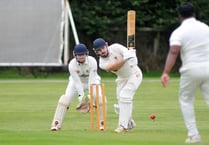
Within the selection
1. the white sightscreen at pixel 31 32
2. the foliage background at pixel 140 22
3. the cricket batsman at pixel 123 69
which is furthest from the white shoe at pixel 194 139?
the foliage background at pixel 140 22

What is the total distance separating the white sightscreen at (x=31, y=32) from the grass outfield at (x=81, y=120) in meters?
5.48

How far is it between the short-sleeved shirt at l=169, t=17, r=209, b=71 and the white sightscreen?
23.9 meters

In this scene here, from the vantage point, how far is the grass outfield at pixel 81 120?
Result: 11.6 meters

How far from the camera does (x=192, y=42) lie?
1108cm

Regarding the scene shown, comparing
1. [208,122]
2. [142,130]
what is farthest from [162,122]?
[142,130]

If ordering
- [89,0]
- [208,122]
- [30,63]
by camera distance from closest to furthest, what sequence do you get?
1. [208,122]
2. [30,63]
3. [89,0]

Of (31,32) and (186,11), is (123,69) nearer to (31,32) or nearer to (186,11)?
(186,11)

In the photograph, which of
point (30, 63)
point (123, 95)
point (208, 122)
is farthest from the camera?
point (30, 63)

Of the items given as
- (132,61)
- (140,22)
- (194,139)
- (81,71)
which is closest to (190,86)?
(194,139)

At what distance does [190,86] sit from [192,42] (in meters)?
0.57

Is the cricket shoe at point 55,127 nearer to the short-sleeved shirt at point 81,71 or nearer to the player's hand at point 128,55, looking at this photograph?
the short-sleeved shirt at point 81,71

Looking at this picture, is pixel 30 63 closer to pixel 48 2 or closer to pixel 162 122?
pixel 48 2

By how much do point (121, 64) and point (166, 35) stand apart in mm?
26073

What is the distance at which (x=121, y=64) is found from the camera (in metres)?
13.7
